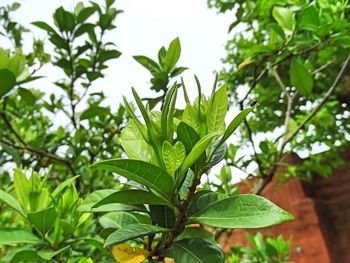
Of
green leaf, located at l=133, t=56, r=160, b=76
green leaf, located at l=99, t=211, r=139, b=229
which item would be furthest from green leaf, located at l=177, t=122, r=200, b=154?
green leaf, located at l=133, t=56, r=160, b=76

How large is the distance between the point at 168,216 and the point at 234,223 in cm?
11

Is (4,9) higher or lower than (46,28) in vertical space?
higher

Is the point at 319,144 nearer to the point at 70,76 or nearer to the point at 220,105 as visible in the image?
the point at 70,76

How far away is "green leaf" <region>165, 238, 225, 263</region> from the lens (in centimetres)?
53

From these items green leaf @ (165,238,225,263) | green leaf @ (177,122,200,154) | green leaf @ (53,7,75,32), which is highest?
green leaf @ (53,7,75,32)

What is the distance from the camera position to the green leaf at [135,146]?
1.93 feet

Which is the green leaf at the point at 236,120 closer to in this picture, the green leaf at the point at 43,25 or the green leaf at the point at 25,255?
the green leaf at the point at 25,255

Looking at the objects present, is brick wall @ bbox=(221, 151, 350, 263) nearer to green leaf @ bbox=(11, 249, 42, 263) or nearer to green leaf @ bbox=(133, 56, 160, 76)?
green leaf @ bbox=(133, 56, 160, 76)

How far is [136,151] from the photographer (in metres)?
0.59

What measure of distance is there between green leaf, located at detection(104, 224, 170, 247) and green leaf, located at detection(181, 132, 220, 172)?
3.8 inches

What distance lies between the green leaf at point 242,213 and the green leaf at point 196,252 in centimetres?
4

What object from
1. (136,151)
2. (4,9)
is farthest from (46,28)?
(136,151)

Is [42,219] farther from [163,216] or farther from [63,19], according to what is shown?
[63,19]

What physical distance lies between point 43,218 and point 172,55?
652 millimetres
